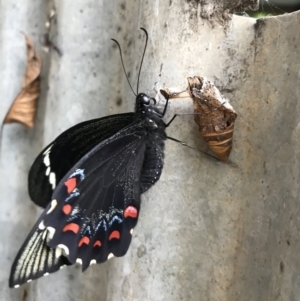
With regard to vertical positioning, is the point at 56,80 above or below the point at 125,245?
above

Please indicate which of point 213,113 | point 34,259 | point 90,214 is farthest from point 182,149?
point 34,259

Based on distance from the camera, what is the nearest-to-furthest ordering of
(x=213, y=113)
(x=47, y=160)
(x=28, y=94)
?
(x=213, y=113)
(x=47, y=160)
(x=28, y=94)

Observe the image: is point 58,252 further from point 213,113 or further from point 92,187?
point 213,113

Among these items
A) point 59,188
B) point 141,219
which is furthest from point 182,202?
point 59,188

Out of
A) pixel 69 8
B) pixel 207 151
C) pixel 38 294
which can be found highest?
pixel 69 8

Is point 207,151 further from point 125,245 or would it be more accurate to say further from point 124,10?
point 124,10

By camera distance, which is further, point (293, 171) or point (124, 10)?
point (124, 10)
